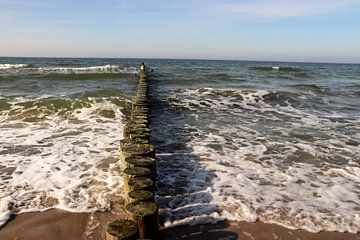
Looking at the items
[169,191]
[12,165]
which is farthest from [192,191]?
[12,165]

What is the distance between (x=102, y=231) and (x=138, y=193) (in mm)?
625

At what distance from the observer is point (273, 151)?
24.1ft

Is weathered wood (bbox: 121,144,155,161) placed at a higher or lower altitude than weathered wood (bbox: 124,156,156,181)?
higher

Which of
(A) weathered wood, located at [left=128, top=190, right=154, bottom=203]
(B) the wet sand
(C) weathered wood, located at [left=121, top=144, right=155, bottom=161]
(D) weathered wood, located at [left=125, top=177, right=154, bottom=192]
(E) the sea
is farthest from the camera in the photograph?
(C) weathered wood, located at [left=121, top=144, right=155, bottom=161]

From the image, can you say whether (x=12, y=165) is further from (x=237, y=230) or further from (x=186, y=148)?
(x=237, y=230)

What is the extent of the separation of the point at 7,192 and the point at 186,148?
3.55m

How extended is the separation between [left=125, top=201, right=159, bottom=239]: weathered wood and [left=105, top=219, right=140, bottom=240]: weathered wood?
185mm

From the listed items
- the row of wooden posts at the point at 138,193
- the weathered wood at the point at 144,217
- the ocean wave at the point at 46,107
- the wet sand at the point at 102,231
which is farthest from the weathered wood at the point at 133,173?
the ocean wave at the point at 46,107

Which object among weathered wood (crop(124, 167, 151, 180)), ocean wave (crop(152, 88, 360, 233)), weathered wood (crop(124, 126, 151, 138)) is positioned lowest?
ocean wave (crop(152, 88, 360, 233))

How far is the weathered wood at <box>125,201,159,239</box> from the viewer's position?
3508 mm

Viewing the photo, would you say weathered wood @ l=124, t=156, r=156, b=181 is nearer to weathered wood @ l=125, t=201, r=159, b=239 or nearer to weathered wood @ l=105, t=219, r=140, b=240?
weathered wood @ l=125, t=201, r=159, b=239

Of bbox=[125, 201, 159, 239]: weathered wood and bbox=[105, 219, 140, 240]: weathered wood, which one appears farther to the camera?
bbox=[125, 201, 159, 239]: weathered wood

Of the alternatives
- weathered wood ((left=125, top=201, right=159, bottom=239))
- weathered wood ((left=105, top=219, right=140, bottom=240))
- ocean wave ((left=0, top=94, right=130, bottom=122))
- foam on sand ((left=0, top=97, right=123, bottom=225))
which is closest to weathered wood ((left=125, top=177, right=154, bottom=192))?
weathered wood ((left=125, top=201, right=159, bottom=239))

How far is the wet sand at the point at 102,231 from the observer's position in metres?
3.95
